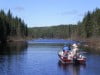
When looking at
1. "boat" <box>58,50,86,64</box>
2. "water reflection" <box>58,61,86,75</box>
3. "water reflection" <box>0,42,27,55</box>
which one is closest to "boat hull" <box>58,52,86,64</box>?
"boat" <box>58,50,86,64</box>

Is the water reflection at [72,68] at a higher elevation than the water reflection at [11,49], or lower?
lower

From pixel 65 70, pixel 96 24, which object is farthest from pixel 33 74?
pixel 96 24

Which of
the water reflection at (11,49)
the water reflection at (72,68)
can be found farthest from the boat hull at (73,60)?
the water reflection at (11,49)

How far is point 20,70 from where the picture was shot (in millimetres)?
47969

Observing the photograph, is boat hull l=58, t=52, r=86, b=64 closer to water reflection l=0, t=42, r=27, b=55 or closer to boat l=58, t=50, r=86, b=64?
boat l=58, t=50, r=86, b=64

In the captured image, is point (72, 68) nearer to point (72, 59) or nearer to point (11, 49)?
point (72, 59)

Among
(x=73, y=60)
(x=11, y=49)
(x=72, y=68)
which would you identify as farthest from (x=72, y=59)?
(x=11, y=49)

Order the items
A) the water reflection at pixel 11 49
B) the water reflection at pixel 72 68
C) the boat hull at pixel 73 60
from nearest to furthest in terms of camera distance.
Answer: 1. the water reflection at pixel 72 68
2. the boat hull at pixel 73 60
3. the water reflection at pixel 11 49

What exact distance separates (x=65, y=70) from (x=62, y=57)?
29.4 ft

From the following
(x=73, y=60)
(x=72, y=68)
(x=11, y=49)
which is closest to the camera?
(x=72, y=68)

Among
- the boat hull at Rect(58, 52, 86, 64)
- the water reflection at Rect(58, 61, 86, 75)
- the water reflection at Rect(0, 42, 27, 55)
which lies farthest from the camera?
the water reflection at Rect(0, 42, 27, 55)

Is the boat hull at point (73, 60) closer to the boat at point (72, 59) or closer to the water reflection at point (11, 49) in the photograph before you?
the boat at point (72, 59)

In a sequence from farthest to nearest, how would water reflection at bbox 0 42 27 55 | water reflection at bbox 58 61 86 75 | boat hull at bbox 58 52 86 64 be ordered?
water reflection at bbox 0 42 27 55, boat hull at bbox 58 52 86 64, water reflection at bbox 58 61 86 75

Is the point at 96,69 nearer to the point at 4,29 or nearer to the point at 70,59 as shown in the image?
the point at 70,59
